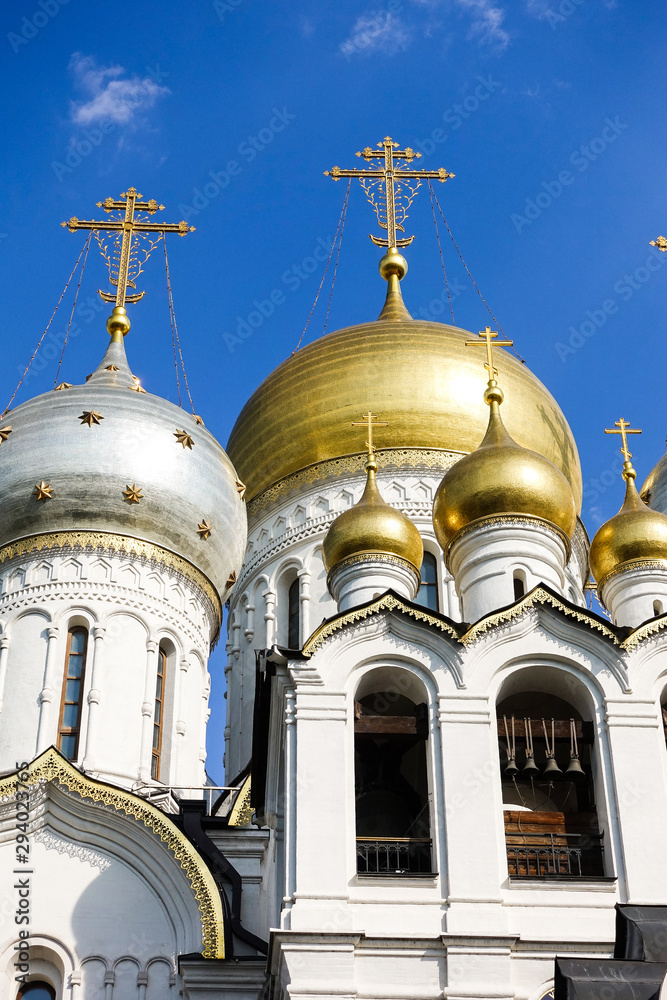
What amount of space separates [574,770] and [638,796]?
501mm

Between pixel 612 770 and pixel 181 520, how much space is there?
536cm

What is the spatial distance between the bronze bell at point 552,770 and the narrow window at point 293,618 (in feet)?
19.2

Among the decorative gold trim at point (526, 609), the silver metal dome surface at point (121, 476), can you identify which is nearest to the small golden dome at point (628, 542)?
the decorative gold trim at point (526, 609)

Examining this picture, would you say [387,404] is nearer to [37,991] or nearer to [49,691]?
[49,691]

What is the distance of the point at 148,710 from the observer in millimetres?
14523

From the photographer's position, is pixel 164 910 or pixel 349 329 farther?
pixel 349 329

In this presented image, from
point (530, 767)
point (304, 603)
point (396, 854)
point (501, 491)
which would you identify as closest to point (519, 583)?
point (501, 491)

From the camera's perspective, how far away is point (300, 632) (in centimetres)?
1766

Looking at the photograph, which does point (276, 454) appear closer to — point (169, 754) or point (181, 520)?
point (181, 520)

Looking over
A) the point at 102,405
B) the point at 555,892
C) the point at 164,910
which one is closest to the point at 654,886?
the point at 555,892

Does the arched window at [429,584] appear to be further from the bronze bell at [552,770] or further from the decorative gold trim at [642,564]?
the bronze bell at [552,770]

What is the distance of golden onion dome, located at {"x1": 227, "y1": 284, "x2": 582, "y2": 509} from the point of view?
18234 millimetres

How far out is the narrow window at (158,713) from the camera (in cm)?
1451

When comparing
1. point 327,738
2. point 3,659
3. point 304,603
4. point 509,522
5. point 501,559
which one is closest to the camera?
point 327,738
